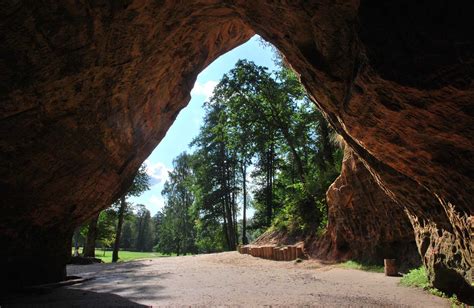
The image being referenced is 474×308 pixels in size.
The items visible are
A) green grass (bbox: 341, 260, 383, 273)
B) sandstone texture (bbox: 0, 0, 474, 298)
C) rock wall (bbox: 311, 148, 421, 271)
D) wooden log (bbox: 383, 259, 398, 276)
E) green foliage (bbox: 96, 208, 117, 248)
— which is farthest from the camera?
green foliage (bbox: 96, 208, 117, 248)

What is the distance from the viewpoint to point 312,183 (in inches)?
798

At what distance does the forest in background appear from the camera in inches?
848

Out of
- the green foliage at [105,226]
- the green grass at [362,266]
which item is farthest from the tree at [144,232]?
the green grass at [362,266]

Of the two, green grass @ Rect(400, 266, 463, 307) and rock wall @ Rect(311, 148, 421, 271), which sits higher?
rock wall @ Rect(311, 148, 421, 271)

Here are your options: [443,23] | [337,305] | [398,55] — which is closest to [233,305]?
[337,305]

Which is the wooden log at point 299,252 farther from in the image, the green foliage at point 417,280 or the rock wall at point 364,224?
the green foliage at point 417,280

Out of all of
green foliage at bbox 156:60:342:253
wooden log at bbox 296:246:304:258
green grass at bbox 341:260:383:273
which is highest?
green foliage at bbox 156:60:342:253

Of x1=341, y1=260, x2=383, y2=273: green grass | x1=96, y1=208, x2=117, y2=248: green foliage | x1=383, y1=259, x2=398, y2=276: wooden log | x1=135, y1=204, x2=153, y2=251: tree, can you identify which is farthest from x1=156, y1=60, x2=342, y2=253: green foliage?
x1=135, y1=204, x2=153, y2=251: tree

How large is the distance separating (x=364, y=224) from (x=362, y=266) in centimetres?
186

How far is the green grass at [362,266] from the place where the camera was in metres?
12.1

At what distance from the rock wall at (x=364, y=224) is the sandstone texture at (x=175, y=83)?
10.9ft

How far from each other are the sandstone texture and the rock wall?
131 inches

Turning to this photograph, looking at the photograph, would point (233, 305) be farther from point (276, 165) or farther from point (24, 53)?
point (276, 165)

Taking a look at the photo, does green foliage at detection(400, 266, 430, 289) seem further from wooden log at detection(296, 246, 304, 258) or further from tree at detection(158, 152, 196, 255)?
tree at detection(158, 152, 196, 255)
